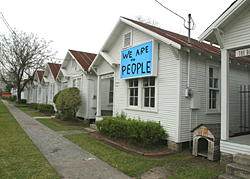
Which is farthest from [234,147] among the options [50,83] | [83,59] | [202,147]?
[50,83]

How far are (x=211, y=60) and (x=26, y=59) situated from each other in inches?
1030

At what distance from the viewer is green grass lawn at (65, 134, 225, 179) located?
17.3 ft

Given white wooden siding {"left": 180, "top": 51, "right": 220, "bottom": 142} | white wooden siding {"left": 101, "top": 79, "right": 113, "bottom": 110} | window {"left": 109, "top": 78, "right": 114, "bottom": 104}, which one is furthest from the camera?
window {"left": 109, "top": 78, "right": 114, "bottom": 104}

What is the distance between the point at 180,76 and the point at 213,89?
7.21 feet

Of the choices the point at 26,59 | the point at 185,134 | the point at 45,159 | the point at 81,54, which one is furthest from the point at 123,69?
the point at 26,59

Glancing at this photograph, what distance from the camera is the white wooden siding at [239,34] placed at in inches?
Result: 225

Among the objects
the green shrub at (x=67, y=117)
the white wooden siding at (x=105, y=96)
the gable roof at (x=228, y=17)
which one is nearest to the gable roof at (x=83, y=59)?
the white wooden siding at (x=105, y=96)

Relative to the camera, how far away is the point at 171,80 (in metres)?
7.78

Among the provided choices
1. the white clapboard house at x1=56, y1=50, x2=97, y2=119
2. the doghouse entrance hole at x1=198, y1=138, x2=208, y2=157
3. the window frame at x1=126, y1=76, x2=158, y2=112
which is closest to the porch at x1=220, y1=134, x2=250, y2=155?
the doghouse entrance hole at x1=198, y1=138, x2=208, y2=157

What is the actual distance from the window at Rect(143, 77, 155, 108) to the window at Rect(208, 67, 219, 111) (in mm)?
2431

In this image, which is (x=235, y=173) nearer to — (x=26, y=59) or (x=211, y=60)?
(x=211, y=60)

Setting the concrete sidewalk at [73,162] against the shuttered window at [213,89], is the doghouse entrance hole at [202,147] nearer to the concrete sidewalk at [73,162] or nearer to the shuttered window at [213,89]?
the shuttered window at [213,89]

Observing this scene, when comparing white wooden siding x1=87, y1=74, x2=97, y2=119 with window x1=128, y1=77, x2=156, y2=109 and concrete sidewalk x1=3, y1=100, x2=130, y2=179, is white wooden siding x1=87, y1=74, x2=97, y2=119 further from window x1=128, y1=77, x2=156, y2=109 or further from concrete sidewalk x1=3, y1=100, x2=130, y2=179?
concrete sidewalk x1=3, y1=100, x2=130, y2=179

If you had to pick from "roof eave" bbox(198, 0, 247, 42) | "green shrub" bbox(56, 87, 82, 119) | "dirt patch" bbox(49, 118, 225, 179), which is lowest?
"dirt patch" bbox(49, 118, 225, 179)
